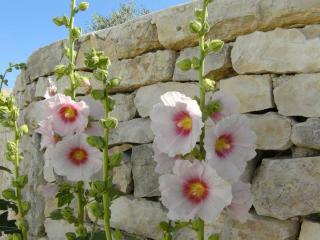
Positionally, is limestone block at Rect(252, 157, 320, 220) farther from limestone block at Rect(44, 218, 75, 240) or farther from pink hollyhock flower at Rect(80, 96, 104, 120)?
limestone block at Rect(44, 218, 75, 240)

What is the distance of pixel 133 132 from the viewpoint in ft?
8.04

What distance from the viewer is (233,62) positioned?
2064 mm

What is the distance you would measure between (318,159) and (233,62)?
1.70 ft

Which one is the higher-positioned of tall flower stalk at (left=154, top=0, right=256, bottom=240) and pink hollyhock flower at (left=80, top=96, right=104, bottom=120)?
pink hollyhock flower at (left=80, top=96, right=104, bottom=120)

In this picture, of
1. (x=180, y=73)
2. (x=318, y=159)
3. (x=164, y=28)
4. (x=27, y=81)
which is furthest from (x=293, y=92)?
(x=27, y=81)

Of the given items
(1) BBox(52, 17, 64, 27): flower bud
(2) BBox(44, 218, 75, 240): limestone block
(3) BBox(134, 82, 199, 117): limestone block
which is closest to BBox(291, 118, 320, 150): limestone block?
(3) BBox(134, 82, 199, 117): limestone block

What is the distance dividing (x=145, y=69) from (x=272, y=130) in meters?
0.75

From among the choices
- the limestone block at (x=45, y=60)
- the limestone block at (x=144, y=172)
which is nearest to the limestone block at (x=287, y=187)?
the limestone block at (x=144, y=172)

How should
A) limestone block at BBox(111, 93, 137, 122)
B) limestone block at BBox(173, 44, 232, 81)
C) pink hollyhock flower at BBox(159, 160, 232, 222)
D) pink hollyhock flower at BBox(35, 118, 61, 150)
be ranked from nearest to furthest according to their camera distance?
pink hollyhock flower at BBox(159, 160, 232, 222)
pink hollyhock flower at BBox(35, 118, 61, 150)
limestone block at BBox(173, 44, 232, 81)
limestone block at BBox(111, 93, 137, 122)

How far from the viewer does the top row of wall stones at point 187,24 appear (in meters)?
1.90

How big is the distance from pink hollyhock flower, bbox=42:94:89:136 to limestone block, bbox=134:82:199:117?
0.51 m

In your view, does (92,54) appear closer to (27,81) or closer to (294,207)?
(294,207)

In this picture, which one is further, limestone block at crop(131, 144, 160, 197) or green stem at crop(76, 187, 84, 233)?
limestone block at crop(131, 144, 160, 197)

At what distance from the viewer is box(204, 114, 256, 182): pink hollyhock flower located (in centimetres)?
150
